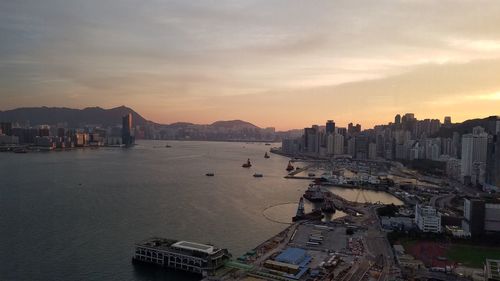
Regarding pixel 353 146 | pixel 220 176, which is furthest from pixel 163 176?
pixel 353 146

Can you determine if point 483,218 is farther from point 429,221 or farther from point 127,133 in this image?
Result: point 127,133

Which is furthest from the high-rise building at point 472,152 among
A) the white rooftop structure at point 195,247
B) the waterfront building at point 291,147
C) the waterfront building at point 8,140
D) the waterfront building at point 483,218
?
the waterfront building at point 8,140

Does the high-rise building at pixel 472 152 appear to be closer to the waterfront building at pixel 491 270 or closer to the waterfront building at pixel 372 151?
the waterfront building at pixel 491 270

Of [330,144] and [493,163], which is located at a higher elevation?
[330,144]

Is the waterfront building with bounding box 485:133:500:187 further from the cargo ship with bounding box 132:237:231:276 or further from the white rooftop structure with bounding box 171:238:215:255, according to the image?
the white rooftop structure with bounding box 171:238:215:255

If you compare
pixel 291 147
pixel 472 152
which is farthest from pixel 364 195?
pixel 291 147

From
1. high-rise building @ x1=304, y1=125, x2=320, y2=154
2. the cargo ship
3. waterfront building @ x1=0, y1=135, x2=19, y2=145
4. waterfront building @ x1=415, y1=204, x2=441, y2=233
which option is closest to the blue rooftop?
the cargo ship
